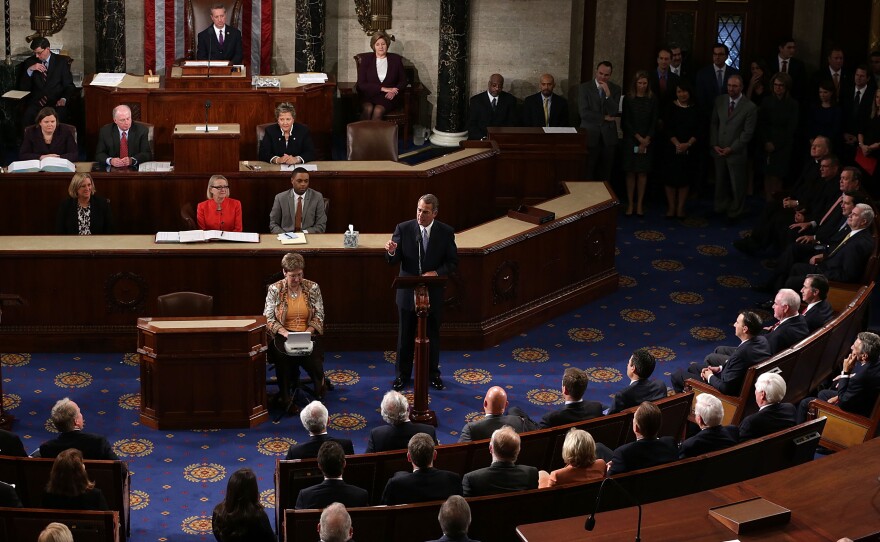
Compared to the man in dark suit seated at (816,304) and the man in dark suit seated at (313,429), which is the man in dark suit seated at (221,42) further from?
the man in dark suit seated at (313,429)

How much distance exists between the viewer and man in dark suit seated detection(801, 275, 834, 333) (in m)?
9.97

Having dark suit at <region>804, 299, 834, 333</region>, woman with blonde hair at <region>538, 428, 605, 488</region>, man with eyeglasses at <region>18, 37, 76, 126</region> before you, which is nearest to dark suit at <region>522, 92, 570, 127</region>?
man with eyeglasses at <region>18, 37, 76, 126</region>

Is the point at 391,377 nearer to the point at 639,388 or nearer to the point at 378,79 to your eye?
the point at 639,388

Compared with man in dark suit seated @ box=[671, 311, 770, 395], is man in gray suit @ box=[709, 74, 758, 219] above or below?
above

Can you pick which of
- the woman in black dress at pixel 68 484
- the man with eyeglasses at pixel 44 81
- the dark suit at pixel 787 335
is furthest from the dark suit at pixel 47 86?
the dark suit at pixel 787 335

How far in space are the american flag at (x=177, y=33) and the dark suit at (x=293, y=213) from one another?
203 inches

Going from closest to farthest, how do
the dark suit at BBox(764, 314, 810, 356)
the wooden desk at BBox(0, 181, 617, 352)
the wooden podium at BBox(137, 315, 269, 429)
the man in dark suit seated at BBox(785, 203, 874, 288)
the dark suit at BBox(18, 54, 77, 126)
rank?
1. the wooden podium at BBox(137, 315, 269, 429)
2. the dark suit at BBox(764, 314, 810, 356)
3. the wooden desk at BBox(0, 181, 617, 352)
4. the man in dark suit seated at BBox(785, 203, 874, 288)
5. the dark suit at BBox(18, 54, 77, 126)

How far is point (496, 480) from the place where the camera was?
7172mm

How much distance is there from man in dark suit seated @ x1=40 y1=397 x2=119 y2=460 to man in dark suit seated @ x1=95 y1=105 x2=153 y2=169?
5.02 metres

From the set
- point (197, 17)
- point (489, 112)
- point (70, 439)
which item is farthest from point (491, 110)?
point (70, 439)

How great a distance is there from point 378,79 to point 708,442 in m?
8.25

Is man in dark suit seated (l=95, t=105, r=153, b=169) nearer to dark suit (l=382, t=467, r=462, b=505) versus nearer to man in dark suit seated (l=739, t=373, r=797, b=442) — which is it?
dark suit (l=382, t=467, r=462, b=505)

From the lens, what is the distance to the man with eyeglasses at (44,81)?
47.7 ft

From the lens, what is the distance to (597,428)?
26.5 ft
